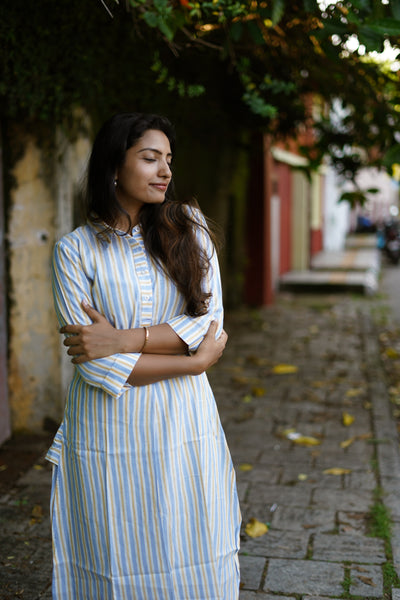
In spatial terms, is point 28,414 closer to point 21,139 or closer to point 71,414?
point 21,139

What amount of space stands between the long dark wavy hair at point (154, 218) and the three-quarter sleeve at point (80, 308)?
0.15 m

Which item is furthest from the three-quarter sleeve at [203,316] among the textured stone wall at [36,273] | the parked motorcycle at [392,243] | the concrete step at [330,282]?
the parked motorcycle at [392,243]

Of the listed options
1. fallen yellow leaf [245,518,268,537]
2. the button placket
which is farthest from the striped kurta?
fallen yellow leaf [245,518,268,537]

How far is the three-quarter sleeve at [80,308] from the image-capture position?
2.11 meters

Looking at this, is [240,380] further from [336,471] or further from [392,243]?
[392,243]

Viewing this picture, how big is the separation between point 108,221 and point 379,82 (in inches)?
167

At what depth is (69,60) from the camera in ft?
14.6

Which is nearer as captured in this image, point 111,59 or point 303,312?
point 111,59

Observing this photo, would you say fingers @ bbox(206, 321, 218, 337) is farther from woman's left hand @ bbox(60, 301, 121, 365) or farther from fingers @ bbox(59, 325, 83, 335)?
fingers @ bbox(59, 325, 83, 335)

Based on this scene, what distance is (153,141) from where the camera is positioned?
7.30 ft

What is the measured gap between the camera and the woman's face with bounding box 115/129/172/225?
87.0 inches

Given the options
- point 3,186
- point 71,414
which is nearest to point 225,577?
point 71,414

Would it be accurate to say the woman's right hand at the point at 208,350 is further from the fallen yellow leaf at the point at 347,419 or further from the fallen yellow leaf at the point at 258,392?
the fallen yellow leaf at the point at 258,392

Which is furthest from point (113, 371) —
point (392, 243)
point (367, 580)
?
point (392, 243)
